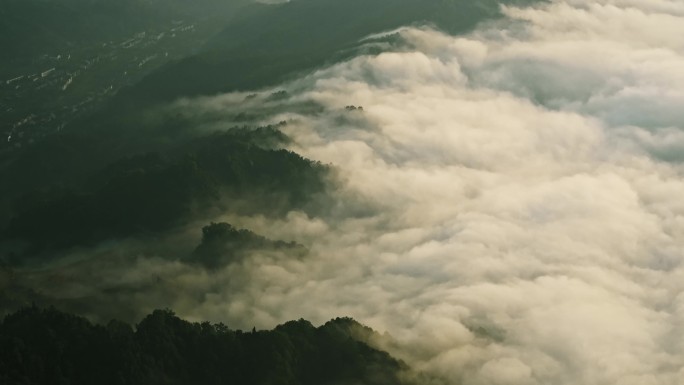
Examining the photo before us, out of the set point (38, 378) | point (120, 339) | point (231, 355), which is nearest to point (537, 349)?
point (231, 355)

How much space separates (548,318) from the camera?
18412cm

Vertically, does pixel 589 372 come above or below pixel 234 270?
below

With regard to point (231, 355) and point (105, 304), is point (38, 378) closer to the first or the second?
point (231, 355)

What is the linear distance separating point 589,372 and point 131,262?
118m

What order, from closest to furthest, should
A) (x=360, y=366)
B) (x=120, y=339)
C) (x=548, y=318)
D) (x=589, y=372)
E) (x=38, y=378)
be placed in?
(x=38, y=378), (x=120, y=339), (x=360, y=366), (x=589, y=372), (x=548, y=318)

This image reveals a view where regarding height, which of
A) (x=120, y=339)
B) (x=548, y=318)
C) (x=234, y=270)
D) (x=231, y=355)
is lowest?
(x=548, y=318)

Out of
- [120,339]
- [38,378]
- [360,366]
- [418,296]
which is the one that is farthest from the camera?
[418,296]

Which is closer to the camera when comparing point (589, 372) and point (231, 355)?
point (231, 355)

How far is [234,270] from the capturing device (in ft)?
639

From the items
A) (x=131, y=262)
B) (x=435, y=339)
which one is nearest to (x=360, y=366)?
(x=435, y=339)

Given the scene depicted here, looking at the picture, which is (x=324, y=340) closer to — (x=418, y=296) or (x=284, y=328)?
(x=284, y=328)

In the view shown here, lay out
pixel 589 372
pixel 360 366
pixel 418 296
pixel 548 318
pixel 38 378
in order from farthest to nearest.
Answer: pixel 418 296
pixel 548 318
pixel 589 372
pixel 360 366
pixel 38 378

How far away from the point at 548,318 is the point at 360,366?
6538 centimetres

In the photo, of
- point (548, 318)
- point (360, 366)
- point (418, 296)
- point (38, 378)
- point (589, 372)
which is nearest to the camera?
point (38, 378)
